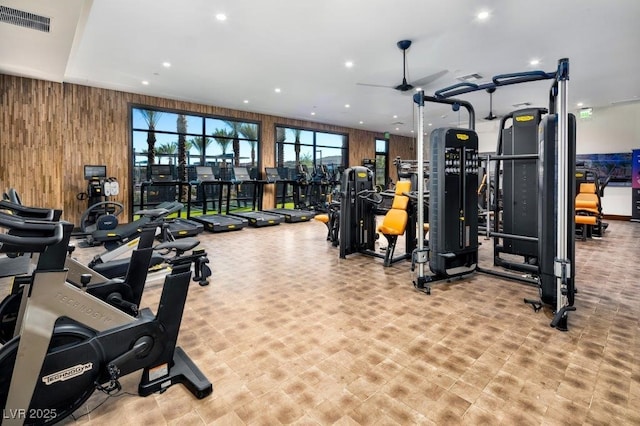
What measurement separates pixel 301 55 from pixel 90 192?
18.3 feet

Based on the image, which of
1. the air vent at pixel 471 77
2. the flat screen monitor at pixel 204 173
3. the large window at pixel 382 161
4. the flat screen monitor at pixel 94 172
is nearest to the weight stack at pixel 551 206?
the air vent at pixel 471 77

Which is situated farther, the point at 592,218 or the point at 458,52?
the point at 592,218

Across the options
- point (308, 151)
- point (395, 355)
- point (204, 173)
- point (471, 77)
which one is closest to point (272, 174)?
point (204, 173)

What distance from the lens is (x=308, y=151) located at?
12922 millimetres

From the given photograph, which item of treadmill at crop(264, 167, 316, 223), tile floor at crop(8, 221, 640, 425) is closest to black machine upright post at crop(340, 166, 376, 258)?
tile floor at crop(8, 221, 640, 425)

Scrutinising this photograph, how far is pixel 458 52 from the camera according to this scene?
18.8 feet

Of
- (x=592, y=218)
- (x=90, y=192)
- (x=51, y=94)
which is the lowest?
(x=592, y=218)

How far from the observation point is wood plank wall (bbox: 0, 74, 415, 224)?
677cm

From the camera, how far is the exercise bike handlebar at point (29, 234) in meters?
1.40

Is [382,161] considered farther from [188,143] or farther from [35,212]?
[35,212]

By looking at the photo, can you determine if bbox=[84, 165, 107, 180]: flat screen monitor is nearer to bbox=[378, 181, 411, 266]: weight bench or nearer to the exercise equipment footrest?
bbox=[378, 181, 411, 266]: weight bench

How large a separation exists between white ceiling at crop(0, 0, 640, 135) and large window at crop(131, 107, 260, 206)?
1061mm

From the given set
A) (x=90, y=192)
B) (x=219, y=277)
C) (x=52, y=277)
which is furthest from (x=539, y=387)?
(x=90, y=192)

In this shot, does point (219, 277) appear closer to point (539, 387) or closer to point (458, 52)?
point (539, 387)
